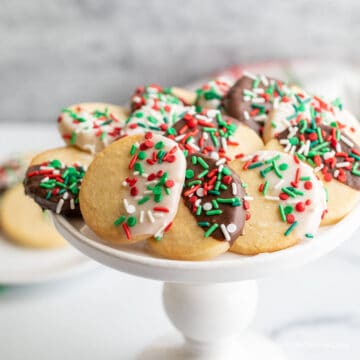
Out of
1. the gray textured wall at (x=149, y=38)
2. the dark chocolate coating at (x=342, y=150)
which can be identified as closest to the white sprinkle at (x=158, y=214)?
the dark chocolate coating at (x=342, y=150)

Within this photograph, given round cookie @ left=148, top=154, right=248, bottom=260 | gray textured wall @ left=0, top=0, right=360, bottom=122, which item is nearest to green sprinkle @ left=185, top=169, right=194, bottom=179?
round cookie @ left=148, top=154, right=248, bottom=260

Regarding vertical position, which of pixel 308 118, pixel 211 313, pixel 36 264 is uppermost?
pixel 308 118

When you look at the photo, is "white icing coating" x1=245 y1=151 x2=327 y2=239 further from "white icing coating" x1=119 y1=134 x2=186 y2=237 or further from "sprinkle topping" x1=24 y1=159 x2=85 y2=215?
"sprinkle topping" x1=24 y1=159 x2=85 y2=215

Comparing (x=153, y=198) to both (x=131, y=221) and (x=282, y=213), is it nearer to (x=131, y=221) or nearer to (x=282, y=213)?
(x=131, y=221)

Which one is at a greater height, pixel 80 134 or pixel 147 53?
pixel 80 134

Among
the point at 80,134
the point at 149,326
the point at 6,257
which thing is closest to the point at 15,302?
the point at 6,257

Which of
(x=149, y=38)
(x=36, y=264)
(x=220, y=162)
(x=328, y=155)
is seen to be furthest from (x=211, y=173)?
(x=149, y=38)

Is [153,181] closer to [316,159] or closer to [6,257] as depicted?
[316,159]
